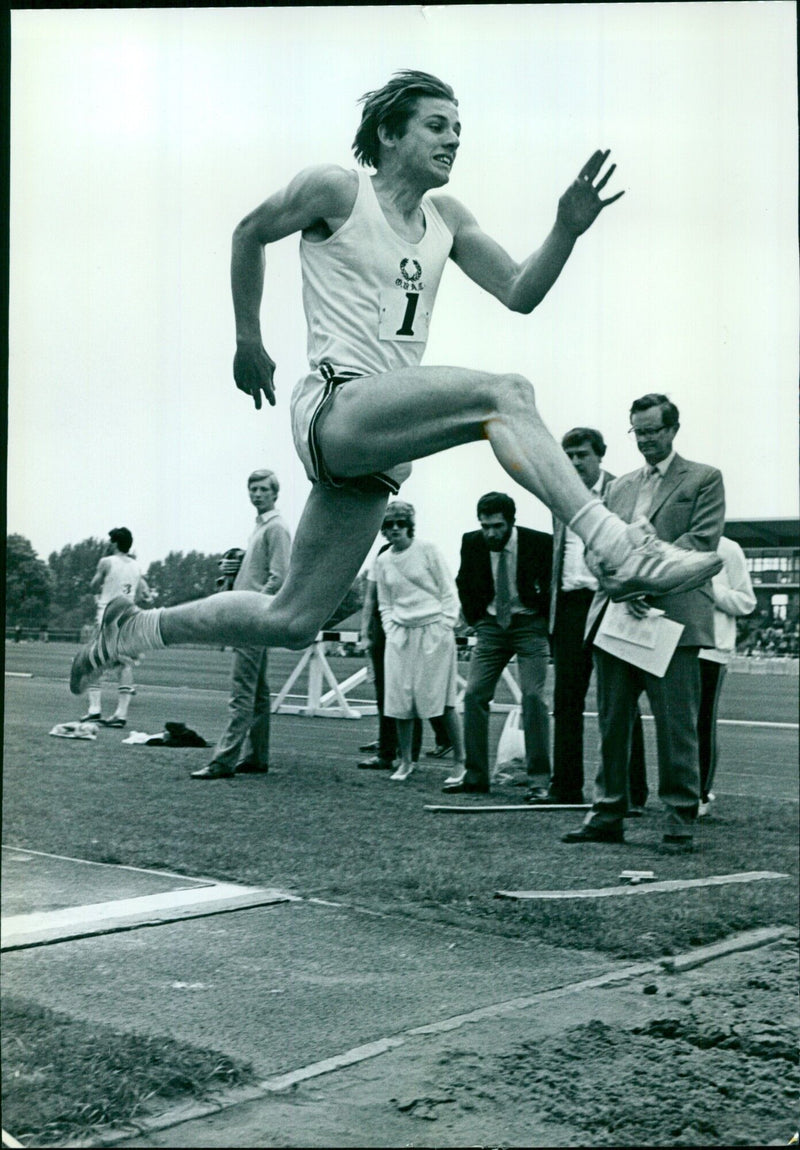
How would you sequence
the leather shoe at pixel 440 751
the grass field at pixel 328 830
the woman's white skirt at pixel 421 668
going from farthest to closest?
the leather shoe at pixel 440 751, the woman's white skirt at pixel 421 668, the grass field at pixel 328 830

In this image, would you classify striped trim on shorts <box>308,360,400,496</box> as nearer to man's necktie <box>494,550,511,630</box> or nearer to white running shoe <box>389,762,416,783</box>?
man's necktie <box>494,550,511,630</box>

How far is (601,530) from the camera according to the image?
2.52 m

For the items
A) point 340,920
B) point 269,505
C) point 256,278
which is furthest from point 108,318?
point 340,920

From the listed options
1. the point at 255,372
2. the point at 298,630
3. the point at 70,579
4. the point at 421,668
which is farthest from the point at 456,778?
the point at 255,372

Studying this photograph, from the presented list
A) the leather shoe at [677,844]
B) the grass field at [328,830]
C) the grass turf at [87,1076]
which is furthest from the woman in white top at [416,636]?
the grass turf at [87,1076]

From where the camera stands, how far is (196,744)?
219 inches

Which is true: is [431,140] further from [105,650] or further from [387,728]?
[387,728]

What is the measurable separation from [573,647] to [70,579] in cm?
171

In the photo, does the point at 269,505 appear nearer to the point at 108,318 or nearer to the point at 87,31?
the point at 108,318

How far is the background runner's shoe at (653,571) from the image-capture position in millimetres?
2543

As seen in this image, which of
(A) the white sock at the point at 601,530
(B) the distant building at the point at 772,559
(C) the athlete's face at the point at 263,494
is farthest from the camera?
(B) the distant building at the point at 772,559

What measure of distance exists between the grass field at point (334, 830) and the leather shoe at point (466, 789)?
48 millimetres

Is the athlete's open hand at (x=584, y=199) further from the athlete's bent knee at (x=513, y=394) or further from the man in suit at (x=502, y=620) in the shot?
the man in suit at (x=502, y=620)

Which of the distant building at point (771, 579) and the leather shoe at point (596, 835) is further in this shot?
the leather shoe at point (596, 835)
